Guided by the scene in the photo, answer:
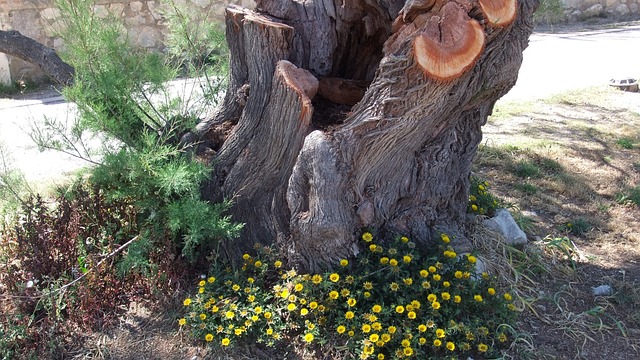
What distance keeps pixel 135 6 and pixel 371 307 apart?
864 centimetres

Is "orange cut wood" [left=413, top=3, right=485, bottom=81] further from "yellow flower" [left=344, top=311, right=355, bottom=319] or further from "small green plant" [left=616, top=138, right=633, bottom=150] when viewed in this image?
"small green plant" [left=616, top=138, right=633, bottom=150]

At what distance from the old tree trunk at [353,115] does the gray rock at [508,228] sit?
0.35 metres

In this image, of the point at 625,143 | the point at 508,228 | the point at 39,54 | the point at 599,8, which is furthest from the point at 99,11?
the point at 599,8

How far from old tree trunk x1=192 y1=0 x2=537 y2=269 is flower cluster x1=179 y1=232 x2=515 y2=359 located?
0.18m

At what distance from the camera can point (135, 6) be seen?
1034cm

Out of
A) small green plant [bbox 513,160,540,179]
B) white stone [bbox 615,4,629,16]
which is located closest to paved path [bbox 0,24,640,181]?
white stone [bbox 615,4,629,16]

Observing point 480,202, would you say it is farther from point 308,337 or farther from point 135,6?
point 135,6

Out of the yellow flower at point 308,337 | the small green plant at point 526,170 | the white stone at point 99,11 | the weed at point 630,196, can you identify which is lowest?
the weed at point 630,196

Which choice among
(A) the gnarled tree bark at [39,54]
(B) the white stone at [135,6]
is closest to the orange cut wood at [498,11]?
(A) the gnarled tree bark at [39,54]

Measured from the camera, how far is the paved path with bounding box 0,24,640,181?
6.02 metres

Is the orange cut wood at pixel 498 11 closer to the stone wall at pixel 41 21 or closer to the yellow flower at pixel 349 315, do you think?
the yellow flower at pixel 349 315

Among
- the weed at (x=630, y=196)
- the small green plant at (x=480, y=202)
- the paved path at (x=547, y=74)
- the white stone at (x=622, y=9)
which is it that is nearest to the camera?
the small green plant at (x=480, y=202)

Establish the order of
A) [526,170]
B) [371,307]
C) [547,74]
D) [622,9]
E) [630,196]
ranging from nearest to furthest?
[371,307], [630,196], [526,170], [547,74], [622,9]

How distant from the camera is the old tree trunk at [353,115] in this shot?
3045 millimetres
